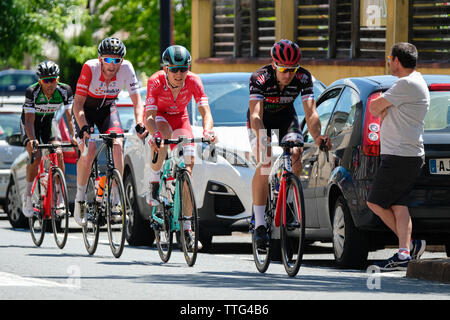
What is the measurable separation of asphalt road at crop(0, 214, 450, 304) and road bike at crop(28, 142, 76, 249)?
1.11ft

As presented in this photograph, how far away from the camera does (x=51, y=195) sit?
13953 millimetres

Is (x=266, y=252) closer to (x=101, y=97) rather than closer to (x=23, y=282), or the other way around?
(x=23, y=282)

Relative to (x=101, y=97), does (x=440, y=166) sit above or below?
below

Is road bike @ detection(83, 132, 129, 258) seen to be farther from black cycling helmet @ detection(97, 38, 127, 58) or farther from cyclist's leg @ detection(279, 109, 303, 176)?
cyclist's leg @ detection(279, 109, 303, 176)

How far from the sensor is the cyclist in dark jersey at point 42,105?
14438 mm

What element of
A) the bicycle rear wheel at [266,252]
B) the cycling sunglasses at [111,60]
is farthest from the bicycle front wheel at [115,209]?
the bicycle rear wheel at [266,252]

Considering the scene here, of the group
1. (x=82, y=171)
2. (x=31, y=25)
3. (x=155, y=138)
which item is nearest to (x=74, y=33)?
(x=31, y=25)

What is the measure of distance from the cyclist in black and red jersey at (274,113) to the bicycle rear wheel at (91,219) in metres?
2.42

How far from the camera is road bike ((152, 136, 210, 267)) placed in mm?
11312

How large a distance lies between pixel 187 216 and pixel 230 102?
329 cm
